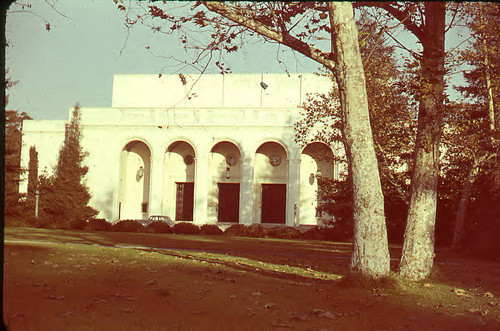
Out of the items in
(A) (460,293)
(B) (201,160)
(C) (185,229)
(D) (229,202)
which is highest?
(B) (201,160)

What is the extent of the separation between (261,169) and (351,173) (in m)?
35.0

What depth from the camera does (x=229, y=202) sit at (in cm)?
4469

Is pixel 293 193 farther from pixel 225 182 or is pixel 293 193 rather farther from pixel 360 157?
pixel 360 157

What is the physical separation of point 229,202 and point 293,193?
6118mm

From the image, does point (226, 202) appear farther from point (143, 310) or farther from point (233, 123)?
point (143, 310)

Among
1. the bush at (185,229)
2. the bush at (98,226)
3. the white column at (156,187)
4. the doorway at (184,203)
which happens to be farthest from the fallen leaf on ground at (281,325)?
the doorway at (184,203)

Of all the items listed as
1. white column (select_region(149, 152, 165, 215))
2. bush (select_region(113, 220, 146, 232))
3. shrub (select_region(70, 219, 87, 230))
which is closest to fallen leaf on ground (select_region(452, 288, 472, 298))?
bush (select_region(113, 220, 146, 232))

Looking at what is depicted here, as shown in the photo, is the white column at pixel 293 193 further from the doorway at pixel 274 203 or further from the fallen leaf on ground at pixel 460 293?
the fallen leaf on ground at pixel 460 293

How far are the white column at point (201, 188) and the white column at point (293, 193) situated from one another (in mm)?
6691

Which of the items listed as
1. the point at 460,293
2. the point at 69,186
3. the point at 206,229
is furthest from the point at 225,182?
the point at 460,293

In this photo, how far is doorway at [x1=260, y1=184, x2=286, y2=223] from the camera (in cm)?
4378

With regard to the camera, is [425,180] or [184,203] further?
[184,203]

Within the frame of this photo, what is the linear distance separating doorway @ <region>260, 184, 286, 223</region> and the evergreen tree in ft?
45.1

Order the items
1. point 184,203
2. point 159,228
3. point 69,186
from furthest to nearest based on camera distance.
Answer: point 184,203 → point 69,186 → point 159,228
